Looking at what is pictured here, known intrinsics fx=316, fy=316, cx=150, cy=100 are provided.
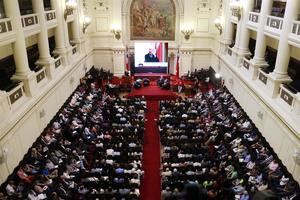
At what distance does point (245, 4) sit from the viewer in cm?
1586

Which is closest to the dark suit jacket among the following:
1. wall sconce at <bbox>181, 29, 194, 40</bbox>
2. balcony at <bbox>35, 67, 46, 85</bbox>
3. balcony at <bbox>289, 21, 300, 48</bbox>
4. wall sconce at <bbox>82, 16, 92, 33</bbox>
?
wall sconce at <bbox>181, 29, 194, 40</bbox>

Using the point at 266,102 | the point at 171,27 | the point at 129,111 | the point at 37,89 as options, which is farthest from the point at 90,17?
the point at 266,102

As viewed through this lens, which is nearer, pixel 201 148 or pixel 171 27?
pixel 201 148

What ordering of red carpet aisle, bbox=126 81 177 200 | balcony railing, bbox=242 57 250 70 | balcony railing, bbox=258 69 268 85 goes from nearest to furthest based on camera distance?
red carpet aisle, bbox=126 81 177 200
balcony railing, bbox=258 69 268 85
balcony railing, bbox=242 57 250 70

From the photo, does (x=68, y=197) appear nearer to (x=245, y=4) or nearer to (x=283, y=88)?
(x=283, y=88)

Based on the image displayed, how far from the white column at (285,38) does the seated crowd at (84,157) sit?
Result: 630 centimetres

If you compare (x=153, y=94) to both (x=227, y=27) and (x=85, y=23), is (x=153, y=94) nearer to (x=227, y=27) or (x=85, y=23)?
(x=227, y=27)

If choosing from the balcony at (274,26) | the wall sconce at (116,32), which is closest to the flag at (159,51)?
the wall sconce at (116,32)

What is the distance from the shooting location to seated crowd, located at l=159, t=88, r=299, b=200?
10.4 meters

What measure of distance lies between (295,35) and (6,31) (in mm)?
9766

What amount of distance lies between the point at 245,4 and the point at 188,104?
5865 mm

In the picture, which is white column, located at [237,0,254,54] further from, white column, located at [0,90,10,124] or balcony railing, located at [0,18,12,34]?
white column, located at [0,90,10,124]

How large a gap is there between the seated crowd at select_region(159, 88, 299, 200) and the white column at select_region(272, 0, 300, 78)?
2723mm

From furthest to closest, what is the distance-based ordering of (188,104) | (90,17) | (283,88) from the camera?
(90,17) → (188,104) → (283,88)
